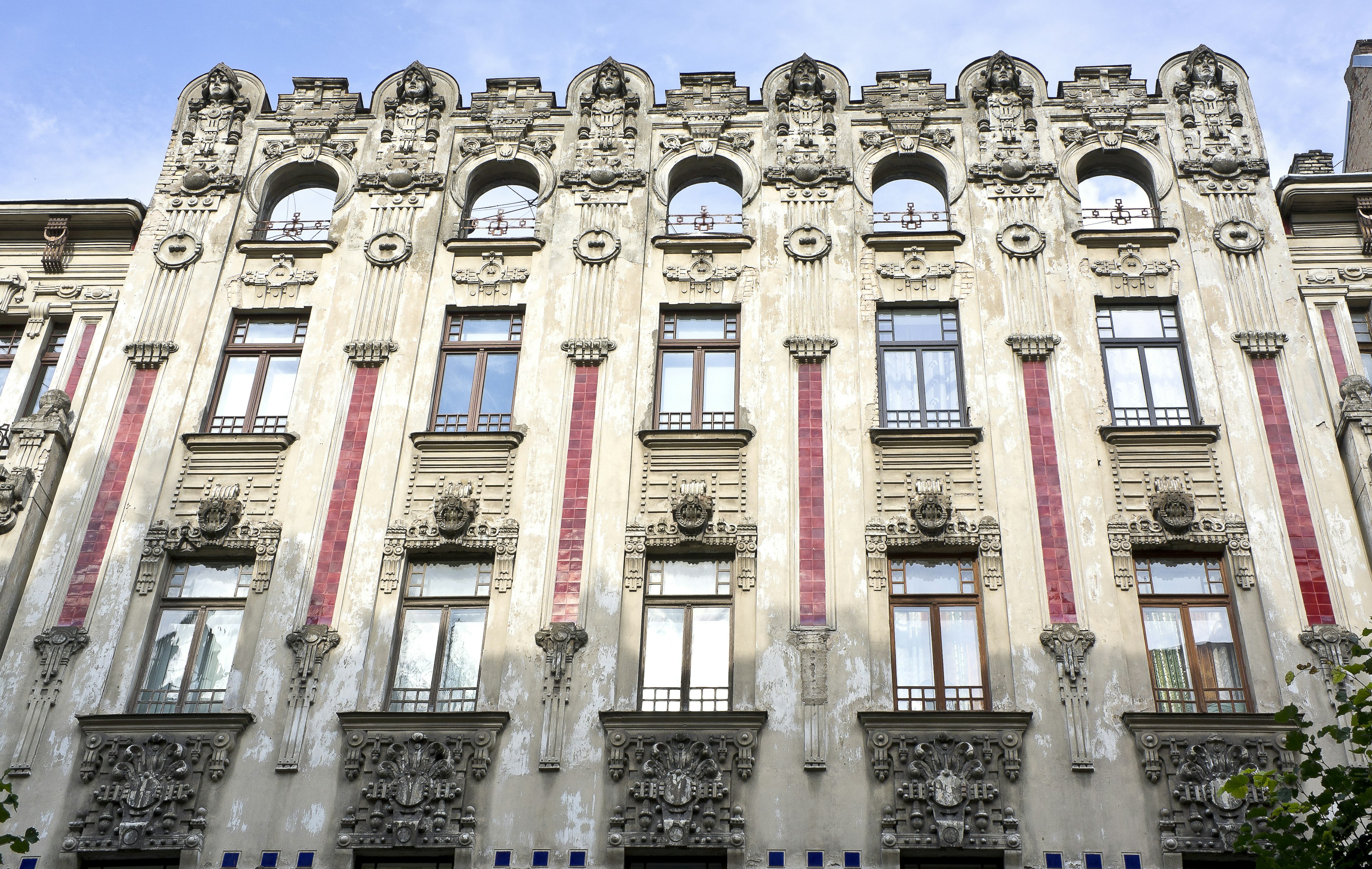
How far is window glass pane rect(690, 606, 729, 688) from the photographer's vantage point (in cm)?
1708

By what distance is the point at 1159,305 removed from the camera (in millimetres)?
20203

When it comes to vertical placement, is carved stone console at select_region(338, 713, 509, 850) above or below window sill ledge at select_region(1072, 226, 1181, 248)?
below

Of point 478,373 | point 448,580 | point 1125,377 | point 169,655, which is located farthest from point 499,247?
point 1125,377

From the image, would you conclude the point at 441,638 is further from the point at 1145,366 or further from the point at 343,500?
the point at 1145,366

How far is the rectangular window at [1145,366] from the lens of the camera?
19.1 metres

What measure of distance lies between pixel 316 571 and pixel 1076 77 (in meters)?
14.9

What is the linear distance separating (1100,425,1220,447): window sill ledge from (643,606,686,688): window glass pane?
21.0 ft

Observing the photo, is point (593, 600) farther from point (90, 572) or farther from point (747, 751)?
point (90, 572)

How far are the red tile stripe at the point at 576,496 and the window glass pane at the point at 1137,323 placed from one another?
25.6ft

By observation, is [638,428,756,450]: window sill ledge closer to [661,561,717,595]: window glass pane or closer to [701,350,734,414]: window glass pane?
[701,350,734,414]: window glass pane

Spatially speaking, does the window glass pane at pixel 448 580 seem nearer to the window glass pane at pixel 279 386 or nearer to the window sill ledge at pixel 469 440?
the window sill ledge at pixel 469 440

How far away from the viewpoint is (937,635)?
17312mm

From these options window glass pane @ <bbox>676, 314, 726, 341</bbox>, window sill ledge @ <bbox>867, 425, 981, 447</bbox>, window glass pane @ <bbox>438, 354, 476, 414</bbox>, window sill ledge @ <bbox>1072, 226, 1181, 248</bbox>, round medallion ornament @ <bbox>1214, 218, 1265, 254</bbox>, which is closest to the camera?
window sill ledge @ <bbox>867, 425, 981, 447</bbox>

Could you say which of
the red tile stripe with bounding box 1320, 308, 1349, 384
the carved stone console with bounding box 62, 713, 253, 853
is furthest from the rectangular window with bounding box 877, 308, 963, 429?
the carved stone console with bounding box 62, 713, 253, 853
